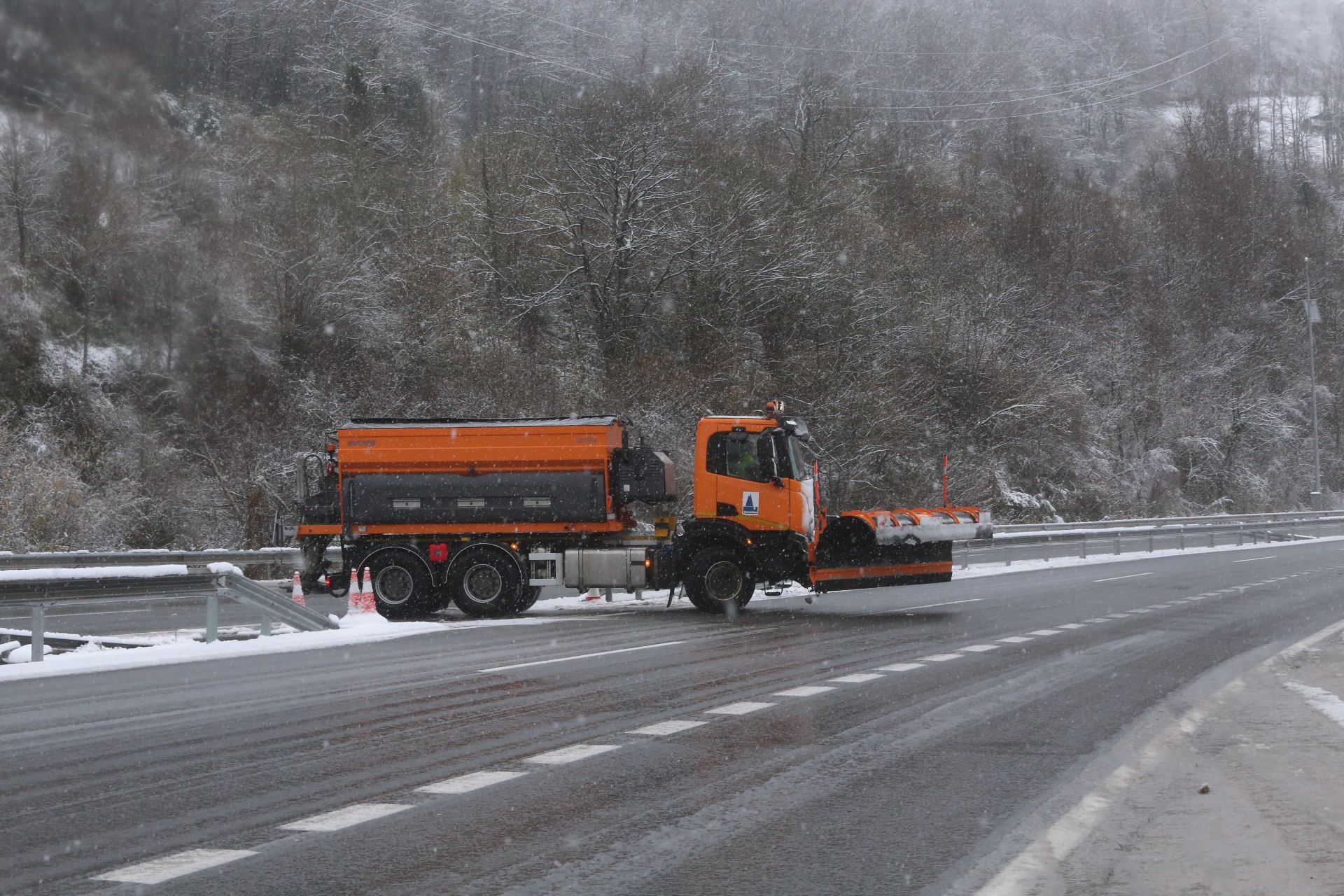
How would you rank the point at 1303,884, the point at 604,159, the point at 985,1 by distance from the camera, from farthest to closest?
1. the point at 985,1
2. the point at 604,159
3. the point at 1303,884

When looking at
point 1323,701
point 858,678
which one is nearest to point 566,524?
point 858,678

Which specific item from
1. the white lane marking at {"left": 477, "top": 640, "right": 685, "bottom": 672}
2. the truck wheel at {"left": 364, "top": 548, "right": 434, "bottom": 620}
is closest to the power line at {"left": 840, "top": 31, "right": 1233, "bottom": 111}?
the truck wheel at {"left": 364, "top": 548, "right": 434, "bottom": 620}

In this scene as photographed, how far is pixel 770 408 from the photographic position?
20047 millimetres

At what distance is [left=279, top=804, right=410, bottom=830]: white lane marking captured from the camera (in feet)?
20.1

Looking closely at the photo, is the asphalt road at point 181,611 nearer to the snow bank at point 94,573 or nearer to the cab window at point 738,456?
the snow bank at point 94,573

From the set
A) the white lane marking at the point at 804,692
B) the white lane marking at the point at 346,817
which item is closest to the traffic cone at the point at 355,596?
the white lane marking at the point at 804,692

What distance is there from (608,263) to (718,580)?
25.9m

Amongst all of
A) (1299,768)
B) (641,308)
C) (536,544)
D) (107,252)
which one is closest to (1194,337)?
(641,308)

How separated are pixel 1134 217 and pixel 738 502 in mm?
50675

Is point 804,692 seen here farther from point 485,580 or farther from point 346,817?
point 485,580

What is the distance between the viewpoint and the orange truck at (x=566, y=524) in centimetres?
1973

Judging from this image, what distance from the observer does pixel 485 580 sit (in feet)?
65.4

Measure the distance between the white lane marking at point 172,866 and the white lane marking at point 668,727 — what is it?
3551mm

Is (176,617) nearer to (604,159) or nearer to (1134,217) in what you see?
(604,159)
